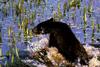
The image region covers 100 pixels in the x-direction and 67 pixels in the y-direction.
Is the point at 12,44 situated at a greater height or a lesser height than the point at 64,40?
lesser

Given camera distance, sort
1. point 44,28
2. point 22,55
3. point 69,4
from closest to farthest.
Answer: point 44,28, point 22,55, point 69,4

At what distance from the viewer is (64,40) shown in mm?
7660

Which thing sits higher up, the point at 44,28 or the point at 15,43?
the point at 44,28

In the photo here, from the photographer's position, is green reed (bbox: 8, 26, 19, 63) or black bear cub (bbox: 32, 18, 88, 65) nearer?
black bear cub (bbox: 32, 18, 88, 65)

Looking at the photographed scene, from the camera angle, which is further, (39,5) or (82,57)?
(39,5)

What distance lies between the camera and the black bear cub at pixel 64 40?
24.1 feet

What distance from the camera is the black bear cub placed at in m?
7.36

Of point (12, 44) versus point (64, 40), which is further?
point (12, 44)

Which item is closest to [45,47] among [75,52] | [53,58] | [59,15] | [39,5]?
[53,58]

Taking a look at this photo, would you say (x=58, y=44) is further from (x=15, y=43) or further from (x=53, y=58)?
(x=15, y=43)

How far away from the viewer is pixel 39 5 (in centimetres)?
1188

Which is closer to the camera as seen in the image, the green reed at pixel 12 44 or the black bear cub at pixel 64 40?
the black bear cub at pixel 64 40

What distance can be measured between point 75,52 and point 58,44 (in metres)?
0.40

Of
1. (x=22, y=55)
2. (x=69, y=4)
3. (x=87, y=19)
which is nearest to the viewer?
(x=22, y=55)
